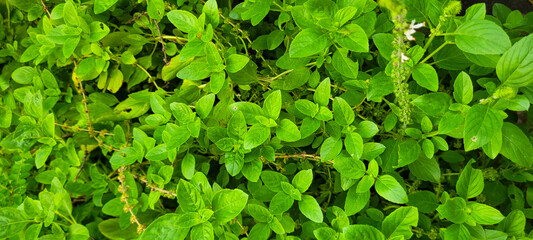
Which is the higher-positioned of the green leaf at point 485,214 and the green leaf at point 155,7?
the green leaf at point 155,7

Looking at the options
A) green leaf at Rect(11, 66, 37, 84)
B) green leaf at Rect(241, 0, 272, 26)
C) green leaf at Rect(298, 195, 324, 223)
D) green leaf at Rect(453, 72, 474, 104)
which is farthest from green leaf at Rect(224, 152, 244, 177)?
green leaf at Rect(11, 66, 37, 84)

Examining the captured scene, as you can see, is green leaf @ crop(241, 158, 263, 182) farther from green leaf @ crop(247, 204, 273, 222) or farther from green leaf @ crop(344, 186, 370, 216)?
green leaf @ crop(344, 186, 370, 216)

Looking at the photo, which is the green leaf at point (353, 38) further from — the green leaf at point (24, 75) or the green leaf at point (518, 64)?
the green leaf at point (24, 75)

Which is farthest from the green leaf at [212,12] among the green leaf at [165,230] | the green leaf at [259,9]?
the green leaf at [165,230]

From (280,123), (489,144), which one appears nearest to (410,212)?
(489,144)

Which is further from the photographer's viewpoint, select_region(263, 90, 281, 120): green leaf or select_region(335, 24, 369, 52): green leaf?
select_region(263, 90, 281, 120): green leaf

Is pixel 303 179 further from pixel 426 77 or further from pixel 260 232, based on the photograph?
pixel 426 77
